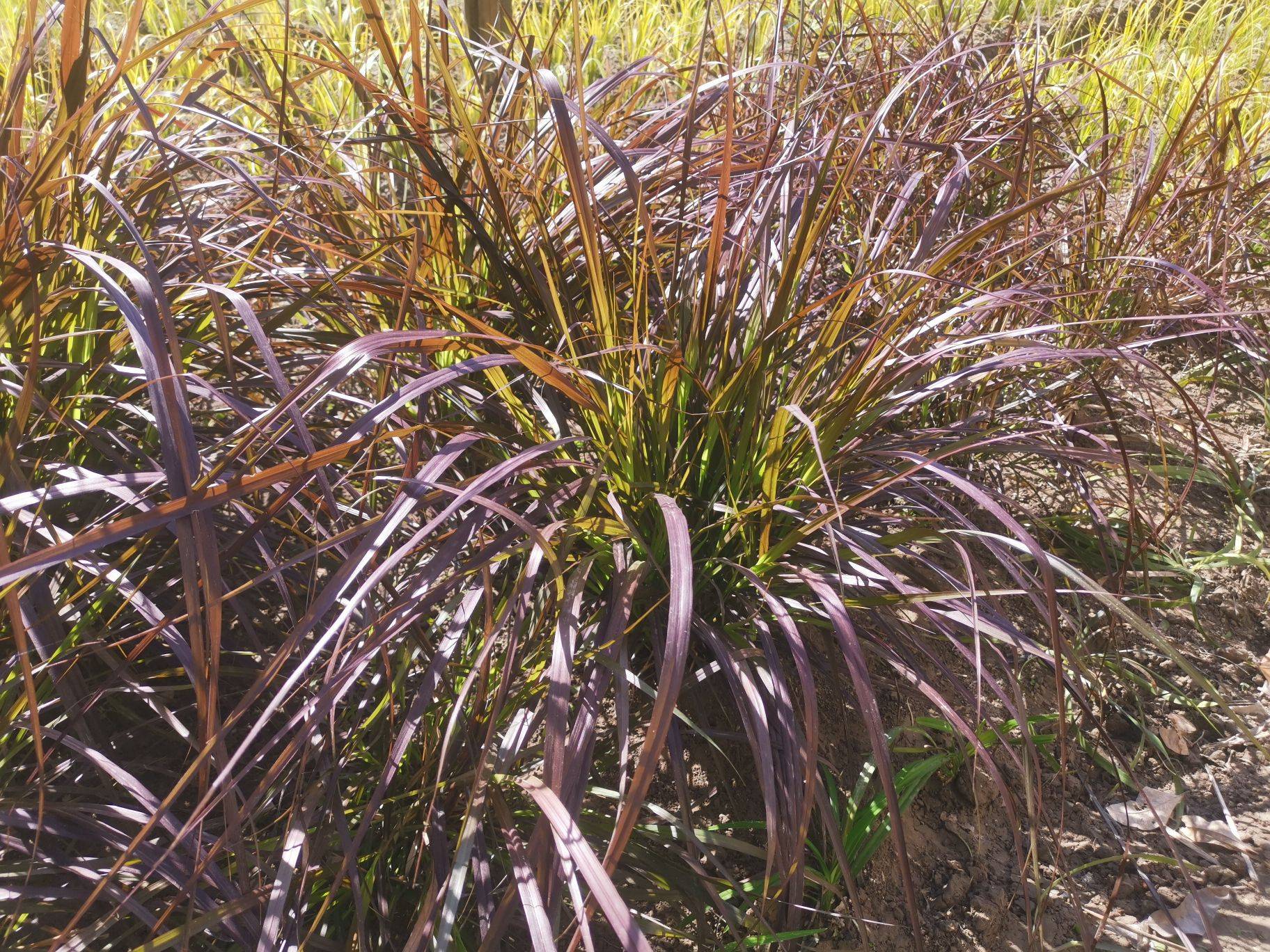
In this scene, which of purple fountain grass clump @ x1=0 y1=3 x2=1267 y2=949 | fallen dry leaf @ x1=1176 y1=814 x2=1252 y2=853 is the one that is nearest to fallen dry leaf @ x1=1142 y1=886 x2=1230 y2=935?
fallen dry leaf @ x1=1176 y1=814 x2=1252 y2=853

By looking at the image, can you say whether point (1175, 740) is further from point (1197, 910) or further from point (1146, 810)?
point (1197, 910)

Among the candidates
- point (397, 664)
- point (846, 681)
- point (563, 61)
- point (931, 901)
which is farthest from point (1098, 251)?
point (563, 61)

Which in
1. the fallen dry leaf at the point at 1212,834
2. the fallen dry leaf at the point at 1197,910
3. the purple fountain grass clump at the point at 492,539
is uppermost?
→ the purple fountain grass clump at the point at 492,539

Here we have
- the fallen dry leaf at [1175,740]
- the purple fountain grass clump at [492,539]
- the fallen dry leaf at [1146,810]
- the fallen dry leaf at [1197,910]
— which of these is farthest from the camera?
the fallen dry leaf at [1175,740]

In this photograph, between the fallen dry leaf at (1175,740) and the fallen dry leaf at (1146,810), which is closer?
the fallen dry leaf at (1146,810)

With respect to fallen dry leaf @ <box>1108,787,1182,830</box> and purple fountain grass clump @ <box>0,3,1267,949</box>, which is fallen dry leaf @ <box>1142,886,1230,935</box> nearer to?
fallen dry leaf @ <box>1108,787,1182,830</box>

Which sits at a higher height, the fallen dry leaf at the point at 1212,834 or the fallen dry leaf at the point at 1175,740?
the fallen dry leaf at the point at 1175,740

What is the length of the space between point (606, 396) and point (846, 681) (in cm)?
55

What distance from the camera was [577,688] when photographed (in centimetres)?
128

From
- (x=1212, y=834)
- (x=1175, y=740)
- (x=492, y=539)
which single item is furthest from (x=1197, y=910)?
(x=492, y=539)

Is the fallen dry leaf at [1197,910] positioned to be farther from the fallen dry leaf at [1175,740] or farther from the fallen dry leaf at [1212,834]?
the fallen dry leaf at [1175,740]

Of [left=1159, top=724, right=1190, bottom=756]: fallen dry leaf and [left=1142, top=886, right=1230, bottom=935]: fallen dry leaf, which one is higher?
[left=1159, top=724, right=1190, bottom=756]: fallen dry leaf

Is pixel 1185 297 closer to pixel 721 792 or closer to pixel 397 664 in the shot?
pixel 721 792

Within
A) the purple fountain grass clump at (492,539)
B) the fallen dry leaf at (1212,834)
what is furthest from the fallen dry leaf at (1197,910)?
the purple fountain grass clump at (492,539)
